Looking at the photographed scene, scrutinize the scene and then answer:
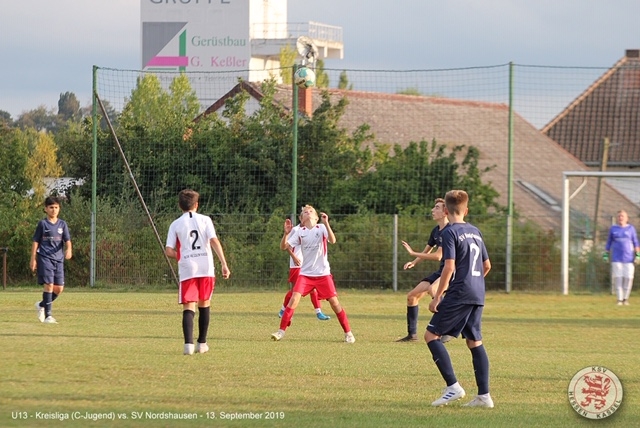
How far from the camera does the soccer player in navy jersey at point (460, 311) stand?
9117mm

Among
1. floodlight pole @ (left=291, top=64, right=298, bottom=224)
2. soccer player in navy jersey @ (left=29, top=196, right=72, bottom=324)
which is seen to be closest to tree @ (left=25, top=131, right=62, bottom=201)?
floodlight pole @ (left=291, top=64, right=298, bottom=224)

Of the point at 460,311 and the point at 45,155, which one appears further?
the point at 45,155

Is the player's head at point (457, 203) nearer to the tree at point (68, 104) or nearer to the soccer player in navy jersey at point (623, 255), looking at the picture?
the soccer player in navy jersey at point (623, 255)

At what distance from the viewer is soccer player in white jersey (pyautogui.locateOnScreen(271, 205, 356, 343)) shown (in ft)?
47.9

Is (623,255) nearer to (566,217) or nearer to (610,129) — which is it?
(566,217)

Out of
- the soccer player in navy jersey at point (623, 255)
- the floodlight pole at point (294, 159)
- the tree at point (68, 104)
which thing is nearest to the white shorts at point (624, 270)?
the soccer player in navy jersey at point (623, 255)

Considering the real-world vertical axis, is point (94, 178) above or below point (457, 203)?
above

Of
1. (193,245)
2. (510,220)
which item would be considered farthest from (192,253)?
(510,220)

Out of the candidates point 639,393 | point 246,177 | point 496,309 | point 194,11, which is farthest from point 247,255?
point 194,11

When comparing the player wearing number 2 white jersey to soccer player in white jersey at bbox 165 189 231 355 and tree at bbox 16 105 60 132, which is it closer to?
soccer player in white jersey at bbox 165 189 231 355

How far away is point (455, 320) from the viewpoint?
30.1ft

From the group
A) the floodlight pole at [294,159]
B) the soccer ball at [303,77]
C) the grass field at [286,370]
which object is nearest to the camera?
the grass field at [286,370]

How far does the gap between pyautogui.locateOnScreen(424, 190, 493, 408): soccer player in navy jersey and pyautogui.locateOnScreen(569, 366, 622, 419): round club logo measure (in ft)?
2.29

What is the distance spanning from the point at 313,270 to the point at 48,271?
423cm
